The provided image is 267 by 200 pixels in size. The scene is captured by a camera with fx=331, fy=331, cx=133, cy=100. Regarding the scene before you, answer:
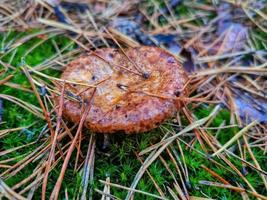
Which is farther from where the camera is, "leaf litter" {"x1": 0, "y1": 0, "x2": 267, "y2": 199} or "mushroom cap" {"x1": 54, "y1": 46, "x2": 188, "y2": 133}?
"leaf litter" {"x1": 0, "y1": 0, "x2": 267, "y2": 199}

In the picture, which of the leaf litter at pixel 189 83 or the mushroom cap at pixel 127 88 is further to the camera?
the leaf litter at pixel 189 83

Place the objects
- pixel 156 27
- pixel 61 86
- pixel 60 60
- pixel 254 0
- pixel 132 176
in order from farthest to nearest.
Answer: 1. pixel 254 0
2. pixel 156 27
3. pixel 60 60
4. pixel 61 86
5. pixel 132 176

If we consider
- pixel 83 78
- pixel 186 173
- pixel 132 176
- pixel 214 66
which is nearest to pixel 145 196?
pixel 132 176

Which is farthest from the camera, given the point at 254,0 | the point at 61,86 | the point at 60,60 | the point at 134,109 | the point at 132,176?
the point at 254,0

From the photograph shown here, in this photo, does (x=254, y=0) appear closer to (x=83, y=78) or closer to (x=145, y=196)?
(x=83, y=78)

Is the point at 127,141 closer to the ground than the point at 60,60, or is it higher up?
closer to the ground

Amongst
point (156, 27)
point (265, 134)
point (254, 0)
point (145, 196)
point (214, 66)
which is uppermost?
point (254, 0)

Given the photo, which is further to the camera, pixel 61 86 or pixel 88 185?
pixel 61 86

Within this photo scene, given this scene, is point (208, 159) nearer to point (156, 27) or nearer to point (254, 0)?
point (156, 27)
